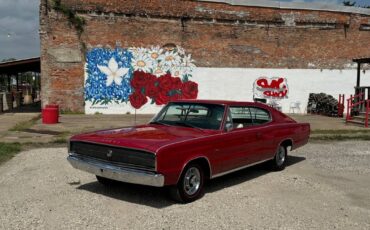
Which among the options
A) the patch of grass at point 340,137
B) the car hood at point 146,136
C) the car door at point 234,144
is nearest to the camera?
the car hood at point 146,136

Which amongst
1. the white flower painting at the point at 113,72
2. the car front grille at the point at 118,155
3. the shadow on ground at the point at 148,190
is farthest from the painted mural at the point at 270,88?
the car front grille at the point at 118,155

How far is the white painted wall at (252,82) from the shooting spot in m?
21.9

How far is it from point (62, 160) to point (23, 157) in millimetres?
1017

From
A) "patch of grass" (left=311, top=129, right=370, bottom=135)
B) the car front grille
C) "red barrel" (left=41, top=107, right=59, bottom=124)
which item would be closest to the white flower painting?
"red barrel" (left=41, top=107, right=59, bottom=124)

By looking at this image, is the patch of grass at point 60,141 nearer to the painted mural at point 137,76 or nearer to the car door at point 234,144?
the car door at point 234,144

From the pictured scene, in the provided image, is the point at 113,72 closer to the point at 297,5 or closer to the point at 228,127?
the point at 297,5

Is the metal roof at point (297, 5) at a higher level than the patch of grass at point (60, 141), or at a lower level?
higher

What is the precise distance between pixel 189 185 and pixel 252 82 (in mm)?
17798

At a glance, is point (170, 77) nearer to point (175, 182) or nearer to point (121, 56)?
point (121, 56)

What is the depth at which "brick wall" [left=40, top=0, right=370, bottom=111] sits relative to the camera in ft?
64.7

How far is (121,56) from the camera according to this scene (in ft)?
67.5

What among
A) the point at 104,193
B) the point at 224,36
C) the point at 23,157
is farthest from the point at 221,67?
the point at 104,193

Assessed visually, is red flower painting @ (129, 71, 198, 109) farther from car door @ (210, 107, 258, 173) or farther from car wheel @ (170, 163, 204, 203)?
car wheel @ (170, 163, 204, 203)

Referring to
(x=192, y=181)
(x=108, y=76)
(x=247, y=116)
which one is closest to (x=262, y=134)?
(x=247, y=116)
